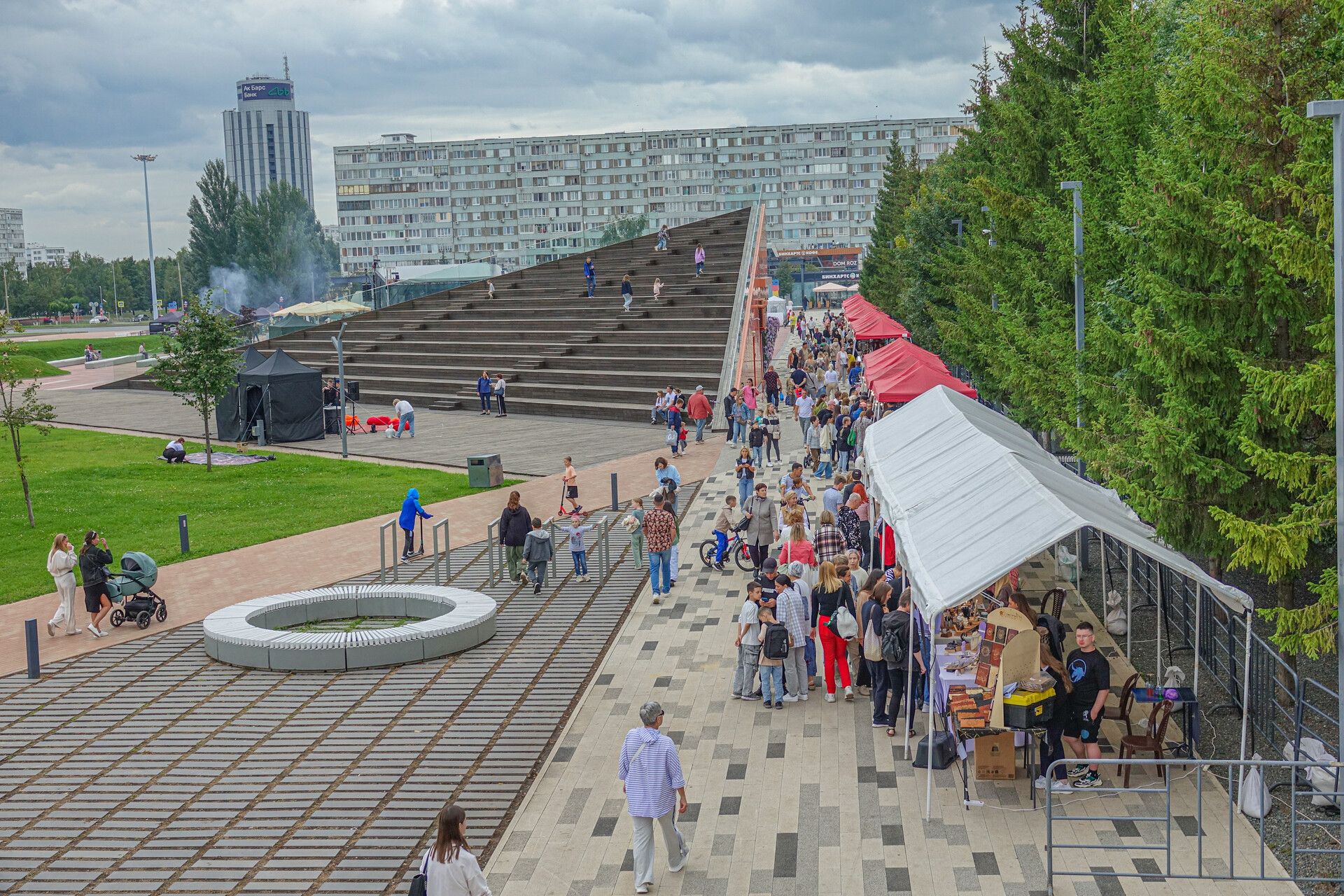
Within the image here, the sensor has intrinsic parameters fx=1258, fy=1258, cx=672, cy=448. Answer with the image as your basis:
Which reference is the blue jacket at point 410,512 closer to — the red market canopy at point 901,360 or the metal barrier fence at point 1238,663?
the metal barrier fence at point 1238,663

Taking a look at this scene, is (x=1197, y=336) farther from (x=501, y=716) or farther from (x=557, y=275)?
(x=557, y=275)

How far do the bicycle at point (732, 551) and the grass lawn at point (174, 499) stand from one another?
26.0 ft

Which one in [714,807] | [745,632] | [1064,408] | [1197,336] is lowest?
[714,807]

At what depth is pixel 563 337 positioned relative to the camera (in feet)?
158

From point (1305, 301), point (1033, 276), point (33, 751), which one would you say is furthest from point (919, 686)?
point (1033, 276)

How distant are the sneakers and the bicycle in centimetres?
956

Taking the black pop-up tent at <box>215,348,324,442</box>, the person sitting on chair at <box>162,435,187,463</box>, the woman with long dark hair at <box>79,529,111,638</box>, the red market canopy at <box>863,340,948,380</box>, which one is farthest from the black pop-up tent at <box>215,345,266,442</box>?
the woman with long dark hair at <box>79,529,111,638</box>

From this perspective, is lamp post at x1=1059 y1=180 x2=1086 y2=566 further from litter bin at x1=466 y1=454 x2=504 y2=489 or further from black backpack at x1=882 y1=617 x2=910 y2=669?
litter bin at x1=466 y1=454 x2=504 y2=489

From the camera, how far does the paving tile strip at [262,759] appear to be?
404 inches

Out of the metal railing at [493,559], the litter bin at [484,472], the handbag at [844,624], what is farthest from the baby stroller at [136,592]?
the litter bin at [484,472]

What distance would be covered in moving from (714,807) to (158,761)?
5.69 meters

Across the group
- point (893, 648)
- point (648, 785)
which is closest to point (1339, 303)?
point (893, 648)

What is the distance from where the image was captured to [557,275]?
5862 centimetres

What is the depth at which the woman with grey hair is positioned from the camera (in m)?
9.48
